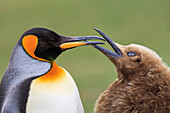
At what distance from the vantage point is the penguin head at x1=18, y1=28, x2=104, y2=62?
2121 millimetres

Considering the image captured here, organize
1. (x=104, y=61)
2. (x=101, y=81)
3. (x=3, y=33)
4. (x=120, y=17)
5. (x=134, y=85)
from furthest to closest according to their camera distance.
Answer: (x=120, y=17)
(x=3, y=33)
(x=104, y=61)
(x=101, y=81)
(x=134, y=85)

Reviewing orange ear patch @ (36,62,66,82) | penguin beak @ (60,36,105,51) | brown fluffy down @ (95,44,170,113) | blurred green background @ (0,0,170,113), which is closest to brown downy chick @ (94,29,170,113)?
brown fluffy down @ (95,44,170,113)

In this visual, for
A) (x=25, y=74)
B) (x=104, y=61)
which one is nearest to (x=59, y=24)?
(x=104, y=61)

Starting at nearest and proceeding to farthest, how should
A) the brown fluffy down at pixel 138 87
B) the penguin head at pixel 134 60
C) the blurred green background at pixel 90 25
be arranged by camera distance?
the brown fluffy down at pixel 138 87
the penguin head at pixel 134 60
the blurred green background at pixel 90 25

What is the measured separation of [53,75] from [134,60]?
39 centimetres

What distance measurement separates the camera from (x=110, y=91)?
215 centimetres

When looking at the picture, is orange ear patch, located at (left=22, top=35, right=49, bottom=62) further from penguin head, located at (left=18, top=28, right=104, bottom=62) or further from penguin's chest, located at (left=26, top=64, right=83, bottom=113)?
penguin's chest, located at (left=26, top=64, right=83, bottom=113)

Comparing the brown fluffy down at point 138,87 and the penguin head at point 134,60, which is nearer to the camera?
the brown fluffy down at point 138,87

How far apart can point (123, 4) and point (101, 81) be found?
876cm

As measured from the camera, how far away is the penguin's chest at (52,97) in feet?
6.82

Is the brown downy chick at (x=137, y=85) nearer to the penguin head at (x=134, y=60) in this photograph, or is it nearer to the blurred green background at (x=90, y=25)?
the penguin head at (x=134, y=60)

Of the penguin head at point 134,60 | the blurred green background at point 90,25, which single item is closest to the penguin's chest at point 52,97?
the penguin head at point 134,60

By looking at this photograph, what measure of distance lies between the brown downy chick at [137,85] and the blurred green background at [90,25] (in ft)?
12.1

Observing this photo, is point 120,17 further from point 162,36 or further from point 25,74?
point 25,74
